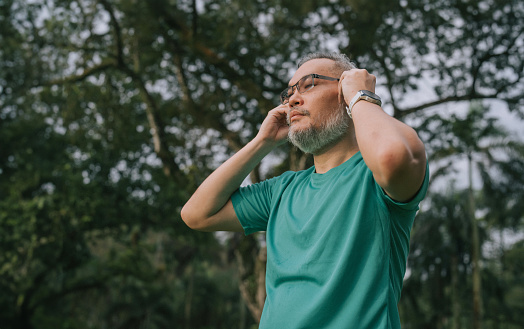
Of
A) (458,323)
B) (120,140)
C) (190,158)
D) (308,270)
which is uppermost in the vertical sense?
(120,140)

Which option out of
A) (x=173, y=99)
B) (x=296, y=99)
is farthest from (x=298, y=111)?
(x=173, y=99)

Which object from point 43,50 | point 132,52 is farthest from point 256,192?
point 43,50

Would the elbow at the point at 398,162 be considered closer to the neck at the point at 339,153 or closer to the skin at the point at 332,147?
the skin at the point at 332,147

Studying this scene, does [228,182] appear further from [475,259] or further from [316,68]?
[475,259]

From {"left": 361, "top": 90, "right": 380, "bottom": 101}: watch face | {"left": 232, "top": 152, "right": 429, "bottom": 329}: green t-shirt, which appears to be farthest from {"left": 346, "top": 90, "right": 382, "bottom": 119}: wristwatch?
{"left": 232, "top": 152, "right": 429, "bottom": 329}: green t-shirt

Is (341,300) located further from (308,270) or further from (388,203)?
(388,203)

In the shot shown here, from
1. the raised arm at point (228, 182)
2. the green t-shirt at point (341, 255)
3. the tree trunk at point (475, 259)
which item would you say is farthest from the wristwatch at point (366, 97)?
the tree trunk at point (475, 259)

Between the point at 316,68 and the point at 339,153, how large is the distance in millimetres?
409

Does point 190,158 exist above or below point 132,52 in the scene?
below

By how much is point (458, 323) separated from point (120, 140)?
1509cm

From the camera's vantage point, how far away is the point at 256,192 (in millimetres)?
2182

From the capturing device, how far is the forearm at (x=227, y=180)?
214cm

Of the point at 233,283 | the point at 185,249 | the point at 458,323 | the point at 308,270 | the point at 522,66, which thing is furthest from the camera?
the point at 233,283

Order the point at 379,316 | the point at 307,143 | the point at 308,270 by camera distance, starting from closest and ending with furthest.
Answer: the point at 379,316
the point at 308,270
the point at 307,143
